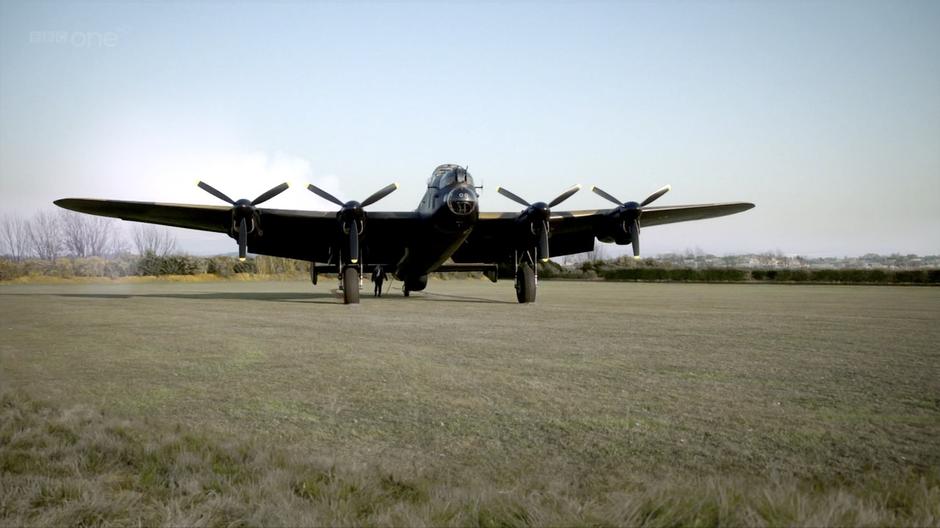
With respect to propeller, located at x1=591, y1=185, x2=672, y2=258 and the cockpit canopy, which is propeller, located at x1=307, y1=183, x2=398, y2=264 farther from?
propeller, located at x1=591, y1=185, x2=672, y2=258

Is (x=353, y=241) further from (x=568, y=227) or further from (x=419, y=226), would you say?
(x=568, y=227)

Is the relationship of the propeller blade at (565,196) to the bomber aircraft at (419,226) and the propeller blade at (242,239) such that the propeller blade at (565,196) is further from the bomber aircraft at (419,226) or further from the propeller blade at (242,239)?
the propeller blade at (242,239)

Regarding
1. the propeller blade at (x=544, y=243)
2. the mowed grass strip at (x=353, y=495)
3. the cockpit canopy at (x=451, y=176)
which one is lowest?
the mowed grass strip at (x=353, y=495)

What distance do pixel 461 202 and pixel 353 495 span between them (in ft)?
50.9

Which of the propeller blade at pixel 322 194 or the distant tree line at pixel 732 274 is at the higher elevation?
the propeller blade at pixel 322 194

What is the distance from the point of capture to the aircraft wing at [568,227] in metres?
21.9

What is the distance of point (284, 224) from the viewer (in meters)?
21.8

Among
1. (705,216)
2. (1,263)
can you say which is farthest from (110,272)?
(705,216)

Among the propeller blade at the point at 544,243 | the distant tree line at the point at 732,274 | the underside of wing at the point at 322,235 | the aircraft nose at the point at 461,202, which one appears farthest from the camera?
the distant tree line at the point at 732,274

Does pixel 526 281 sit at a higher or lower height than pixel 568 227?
lower

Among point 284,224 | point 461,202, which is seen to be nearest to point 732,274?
point 461,202

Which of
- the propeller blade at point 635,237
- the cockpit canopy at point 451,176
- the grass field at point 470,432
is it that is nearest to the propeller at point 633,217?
the propeller blade at point 635,237

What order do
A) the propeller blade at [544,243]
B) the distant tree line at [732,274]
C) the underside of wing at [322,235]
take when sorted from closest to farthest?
the propeller blade at [544,243] < the underside of wing at [322,235] < the distant tree line at [732,274]

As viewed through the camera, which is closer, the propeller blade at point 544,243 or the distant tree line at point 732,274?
the propeller blade at point 544,243
